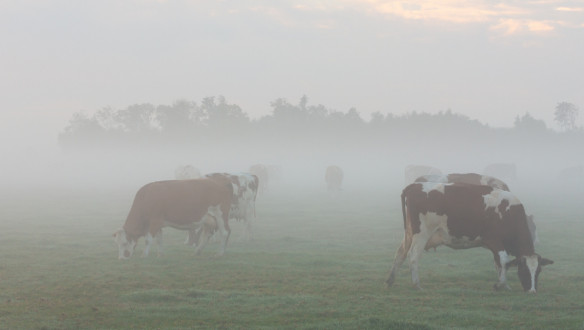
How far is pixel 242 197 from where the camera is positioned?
22500 mm

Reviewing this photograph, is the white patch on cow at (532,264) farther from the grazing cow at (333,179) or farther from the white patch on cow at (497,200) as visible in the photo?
the grazing cow at (333,179)

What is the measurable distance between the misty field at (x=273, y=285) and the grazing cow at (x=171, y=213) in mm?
715

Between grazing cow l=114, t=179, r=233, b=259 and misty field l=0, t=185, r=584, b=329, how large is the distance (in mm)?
715

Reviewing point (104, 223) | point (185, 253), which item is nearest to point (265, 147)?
point (104, 223)

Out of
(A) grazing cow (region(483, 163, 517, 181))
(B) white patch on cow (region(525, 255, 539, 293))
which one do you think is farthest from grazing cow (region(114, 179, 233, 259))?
(A) grazing cow (region(483, 163, 517, 181))

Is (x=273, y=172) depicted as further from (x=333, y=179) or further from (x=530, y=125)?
(x=530, y=125)

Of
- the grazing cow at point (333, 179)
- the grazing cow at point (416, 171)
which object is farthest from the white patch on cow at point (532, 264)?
the grazing cow at point (416, 171)

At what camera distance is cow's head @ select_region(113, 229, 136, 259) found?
17.8 metres

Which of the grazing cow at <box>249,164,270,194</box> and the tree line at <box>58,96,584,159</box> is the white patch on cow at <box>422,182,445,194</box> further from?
the tree line at <box>58,96,584,159</box>

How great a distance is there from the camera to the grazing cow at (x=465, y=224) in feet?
42.8

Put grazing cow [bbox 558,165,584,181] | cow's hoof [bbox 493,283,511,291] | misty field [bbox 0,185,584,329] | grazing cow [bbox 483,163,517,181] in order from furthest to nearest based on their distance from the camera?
grazing cow [bbox 558,165,584,181]
grazing cow [bbox 483,163,517,181]
cow's hoof [bbox 493,283,511,291]
misty field [bbox 0,185,584,329]

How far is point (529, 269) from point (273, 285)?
5850 mm

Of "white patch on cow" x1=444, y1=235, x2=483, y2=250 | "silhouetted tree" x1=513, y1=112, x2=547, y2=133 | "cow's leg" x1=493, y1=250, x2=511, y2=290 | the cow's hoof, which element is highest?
"silhouetted tree" x1=513, y1=112, x2=547, y2=133

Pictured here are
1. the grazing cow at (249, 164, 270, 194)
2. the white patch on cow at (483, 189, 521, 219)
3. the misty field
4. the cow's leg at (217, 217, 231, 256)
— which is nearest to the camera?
the misty field
